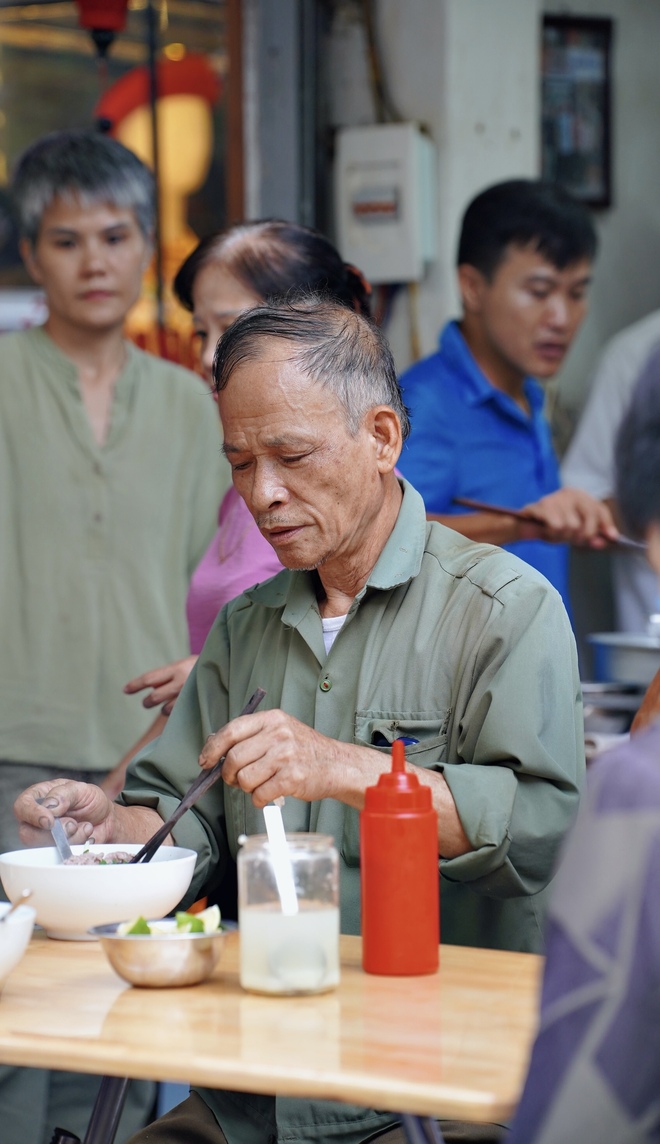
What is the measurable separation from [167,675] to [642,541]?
139 cm

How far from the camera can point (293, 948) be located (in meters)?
1.54

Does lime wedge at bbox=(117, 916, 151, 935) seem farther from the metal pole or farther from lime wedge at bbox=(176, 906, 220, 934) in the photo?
the metal pole

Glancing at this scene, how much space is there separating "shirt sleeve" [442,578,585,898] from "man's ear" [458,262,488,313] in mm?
1634

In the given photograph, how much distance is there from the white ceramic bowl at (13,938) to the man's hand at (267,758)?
267 mm

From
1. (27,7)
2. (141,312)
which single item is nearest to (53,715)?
(141,312)

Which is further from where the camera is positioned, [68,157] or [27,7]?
[27,7]

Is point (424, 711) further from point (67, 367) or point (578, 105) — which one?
point (578, 105)

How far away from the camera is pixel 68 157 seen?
334 cm

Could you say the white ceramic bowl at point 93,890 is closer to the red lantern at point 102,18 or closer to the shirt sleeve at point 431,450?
the shirt sleeve at point 431,450

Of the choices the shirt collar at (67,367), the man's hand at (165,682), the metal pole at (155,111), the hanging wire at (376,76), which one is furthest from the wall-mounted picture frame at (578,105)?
the man's hand at (165,682)

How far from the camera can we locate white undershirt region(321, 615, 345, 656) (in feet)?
7.00

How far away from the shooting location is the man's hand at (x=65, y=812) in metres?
1.98

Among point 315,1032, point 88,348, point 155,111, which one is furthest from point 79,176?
point 315,1032

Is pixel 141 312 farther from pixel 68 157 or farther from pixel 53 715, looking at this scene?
pixel 53 715
